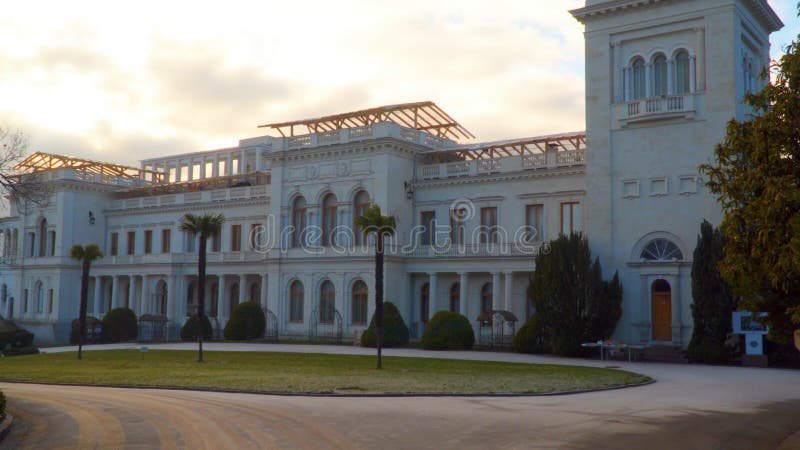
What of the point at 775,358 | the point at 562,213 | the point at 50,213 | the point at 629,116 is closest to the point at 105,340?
the point at 50,213

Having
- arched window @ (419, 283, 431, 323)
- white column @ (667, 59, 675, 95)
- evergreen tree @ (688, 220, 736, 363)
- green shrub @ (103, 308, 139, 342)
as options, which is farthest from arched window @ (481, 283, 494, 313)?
green shrub @ (103, 308, 139, 342)

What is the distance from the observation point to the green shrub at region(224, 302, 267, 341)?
52.5 metres

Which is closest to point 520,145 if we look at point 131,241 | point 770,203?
point 770,203

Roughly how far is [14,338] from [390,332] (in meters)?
26.1

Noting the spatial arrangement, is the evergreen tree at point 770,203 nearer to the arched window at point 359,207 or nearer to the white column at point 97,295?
the arched window at point 359,207

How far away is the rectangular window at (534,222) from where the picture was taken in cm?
4700

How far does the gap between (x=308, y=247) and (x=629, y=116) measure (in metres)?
23.4

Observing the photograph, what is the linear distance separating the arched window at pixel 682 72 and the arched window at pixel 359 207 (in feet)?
69.1

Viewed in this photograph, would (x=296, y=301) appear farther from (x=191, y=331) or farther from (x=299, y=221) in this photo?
(x=191, y=331)

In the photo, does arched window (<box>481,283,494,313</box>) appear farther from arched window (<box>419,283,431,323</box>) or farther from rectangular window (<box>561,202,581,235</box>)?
rectangular window (<box>561,202,581,235</box>)

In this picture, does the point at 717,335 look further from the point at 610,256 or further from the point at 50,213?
the point at 50,213

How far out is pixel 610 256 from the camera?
40406mm

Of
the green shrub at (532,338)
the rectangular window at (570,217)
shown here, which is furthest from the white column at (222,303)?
the green shrub at (532,338)

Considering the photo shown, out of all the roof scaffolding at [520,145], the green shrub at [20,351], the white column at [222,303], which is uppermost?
the roof scaffolding at [520,145]
